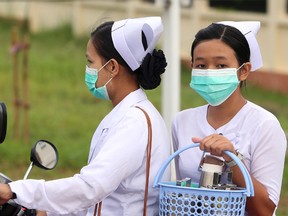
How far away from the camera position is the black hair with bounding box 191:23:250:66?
377 centimetres

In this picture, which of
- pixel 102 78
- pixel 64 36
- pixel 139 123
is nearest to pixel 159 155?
pixel 139 123

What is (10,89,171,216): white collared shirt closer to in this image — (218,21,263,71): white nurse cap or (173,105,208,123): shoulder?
(173,105,208,123): shoulder

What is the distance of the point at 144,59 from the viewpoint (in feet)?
12.5

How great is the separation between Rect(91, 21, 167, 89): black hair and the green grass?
486 centimetres

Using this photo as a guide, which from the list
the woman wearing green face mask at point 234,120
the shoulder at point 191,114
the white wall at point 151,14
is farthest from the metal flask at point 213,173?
the white wall at point 151,14

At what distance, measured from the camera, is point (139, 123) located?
3.68m

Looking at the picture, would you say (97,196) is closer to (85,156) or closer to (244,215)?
(244,215)

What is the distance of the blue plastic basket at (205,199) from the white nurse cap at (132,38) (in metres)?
0.56

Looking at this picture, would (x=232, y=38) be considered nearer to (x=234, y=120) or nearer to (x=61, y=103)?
(x=234, y=120)

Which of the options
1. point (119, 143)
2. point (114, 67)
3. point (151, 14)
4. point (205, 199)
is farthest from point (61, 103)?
point (205, 199)

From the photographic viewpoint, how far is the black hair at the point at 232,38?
12.4 ft

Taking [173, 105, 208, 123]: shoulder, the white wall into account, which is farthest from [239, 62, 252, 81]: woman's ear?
the white wall

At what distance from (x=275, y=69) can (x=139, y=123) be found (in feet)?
42.6

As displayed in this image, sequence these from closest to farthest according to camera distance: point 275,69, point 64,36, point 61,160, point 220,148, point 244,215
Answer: point 220,148 → point 244,215 → point 61,160 → point 275,69 → point 64,36
